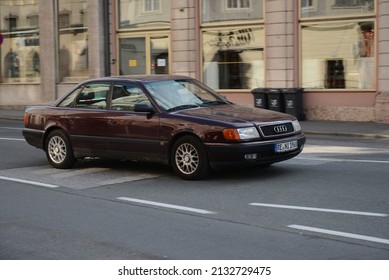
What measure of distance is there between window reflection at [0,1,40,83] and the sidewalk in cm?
1335

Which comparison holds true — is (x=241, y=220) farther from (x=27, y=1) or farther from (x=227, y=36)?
(x=27, y=1)

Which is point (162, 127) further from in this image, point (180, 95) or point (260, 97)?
point (260, 97)

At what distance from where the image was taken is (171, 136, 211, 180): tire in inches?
372

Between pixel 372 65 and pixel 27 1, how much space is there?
15617 mm

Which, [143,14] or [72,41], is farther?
[72,41]

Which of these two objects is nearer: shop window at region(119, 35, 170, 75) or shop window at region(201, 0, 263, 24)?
shop window at region(201, 0, 263, 24)

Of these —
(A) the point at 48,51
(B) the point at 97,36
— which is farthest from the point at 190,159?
(A) the point at 48,51

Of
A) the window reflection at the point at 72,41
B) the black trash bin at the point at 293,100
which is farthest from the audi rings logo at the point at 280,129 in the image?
the window reflection at the point at 72,41

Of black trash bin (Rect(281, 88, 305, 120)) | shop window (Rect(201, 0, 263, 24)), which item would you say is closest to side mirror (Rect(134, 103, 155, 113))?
black trash bin (Rect(281, 88, 305, 120))

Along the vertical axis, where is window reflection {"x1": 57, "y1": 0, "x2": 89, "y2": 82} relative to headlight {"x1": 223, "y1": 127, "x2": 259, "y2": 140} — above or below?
above

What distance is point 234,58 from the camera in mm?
22297

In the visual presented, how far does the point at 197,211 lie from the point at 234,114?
93.3 inches

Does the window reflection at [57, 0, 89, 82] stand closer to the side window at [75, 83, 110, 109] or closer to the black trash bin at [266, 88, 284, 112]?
the black trash bin at [266, 88, 284, 112]

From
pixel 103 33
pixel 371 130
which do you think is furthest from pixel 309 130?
pixel 103 33
